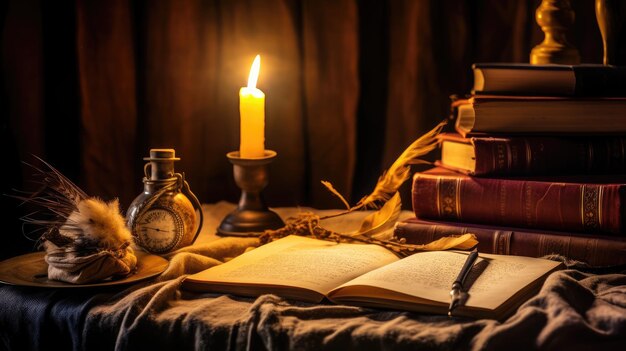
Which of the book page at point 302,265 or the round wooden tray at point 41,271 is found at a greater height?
the book page at point 302,265

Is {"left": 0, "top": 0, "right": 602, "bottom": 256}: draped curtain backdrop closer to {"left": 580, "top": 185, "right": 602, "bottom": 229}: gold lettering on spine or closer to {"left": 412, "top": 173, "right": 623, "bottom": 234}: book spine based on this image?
{"left": 412, "top": 173, "right": 623, "bottom": 234}: book spine

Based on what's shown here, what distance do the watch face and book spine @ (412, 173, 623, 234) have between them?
394 millimetres

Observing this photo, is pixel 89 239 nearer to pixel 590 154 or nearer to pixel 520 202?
pixel 520 202

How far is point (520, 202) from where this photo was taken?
1.18 meters

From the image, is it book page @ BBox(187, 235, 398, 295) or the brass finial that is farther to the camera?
the brass finial

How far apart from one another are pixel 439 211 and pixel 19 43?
850 mm

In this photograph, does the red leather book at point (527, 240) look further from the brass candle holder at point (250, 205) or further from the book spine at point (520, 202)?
the brass candle holder at point (250, 205)

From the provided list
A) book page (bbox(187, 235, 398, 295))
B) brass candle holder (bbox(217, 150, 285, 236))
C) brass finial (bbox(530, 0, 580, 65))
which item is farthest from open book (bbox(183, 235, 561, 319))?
brass finial (bbox(530, 0, 580, 65))

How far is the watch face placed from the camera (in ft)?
3.87

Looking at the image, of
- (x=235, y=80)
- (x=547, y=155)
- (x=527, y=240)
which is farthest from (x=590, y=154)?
(x=235, y=80)

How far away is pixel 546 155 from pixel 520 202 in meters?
0.09

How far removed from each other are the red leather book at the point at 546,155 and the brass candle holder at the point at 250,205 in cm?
38

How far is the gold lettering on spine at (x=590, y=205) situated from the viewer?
112 cm

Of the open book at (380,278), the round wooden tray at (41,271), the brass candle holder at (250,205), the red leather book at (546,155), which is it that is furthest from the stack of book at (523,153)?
the round wooden tray at (41,271)
